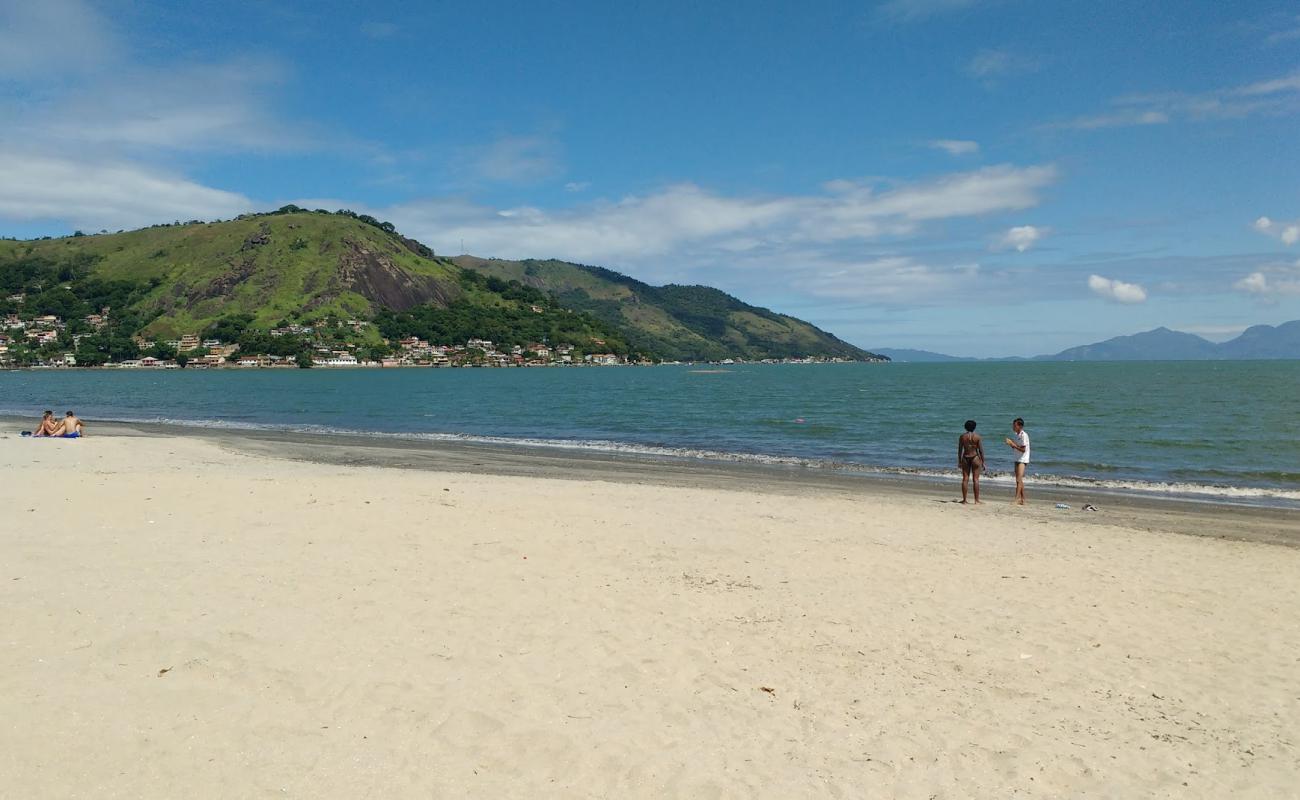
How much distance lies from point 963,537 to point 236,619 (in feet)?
41.1

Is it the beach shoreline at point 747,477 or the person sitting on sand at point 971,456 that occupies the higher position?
the person sitting on sand at point 971,456

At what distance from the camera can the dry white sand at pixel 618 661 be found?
565 cm

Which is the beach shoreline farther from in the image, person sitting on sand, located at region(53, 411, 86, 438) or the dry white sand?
person sitting on sand, located at region(53, 411, 86, 438)

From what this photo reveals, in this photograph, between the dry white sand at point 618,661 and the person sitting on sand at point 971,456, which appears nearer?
the dry white sand at point 618,661

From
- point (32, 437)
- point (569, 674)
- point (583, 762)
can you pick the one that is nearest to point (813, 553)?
point (569, 674)

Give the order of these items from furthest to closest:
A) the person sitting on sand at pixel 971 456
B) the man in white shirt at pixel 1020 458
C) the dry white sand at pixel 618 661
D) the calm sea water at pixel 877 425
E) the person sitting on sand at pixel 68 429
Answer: the person sitting on sand at pixel 68 429
the calm sea water at pixel 877 425
the man in white shirt at pixel 1020 458
the person sitting on sand at pixel 971 456
the dry white sand at pixel 618 661

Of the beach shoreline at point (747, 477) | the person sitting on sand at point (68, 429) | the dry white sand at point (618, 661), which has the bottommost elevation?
the dry white sand at point (618, 661)

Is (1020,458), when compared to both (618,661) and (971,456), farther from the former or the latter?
(618,661)

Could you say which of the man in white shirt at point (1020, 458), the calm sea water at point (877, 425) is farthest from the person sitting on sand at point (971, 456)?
the calm sea water at point (877, 425)

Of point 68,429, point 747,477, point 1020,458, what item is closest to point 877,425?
point 747,477

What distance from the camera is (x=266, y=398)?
71.9 m

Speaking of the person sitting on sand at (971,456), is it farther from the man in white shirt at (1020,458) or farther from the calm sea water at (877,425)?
the calm sea water at (877,425)

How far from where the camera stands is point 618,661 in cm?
765

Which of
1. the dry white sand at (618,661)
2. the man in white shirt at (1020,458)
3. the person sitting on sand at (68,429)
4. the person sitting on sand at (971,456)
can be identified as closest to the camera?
the dry white sand at (618,661)
